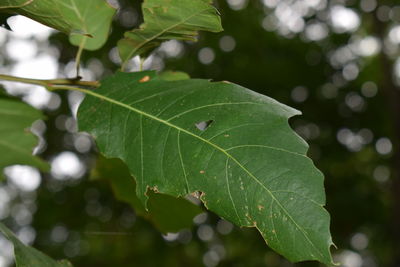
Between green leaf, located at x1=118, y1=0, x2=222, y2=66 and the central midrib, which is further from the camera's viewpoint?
green leaf, located at x1=118, y1=0, x2=222, y2=66

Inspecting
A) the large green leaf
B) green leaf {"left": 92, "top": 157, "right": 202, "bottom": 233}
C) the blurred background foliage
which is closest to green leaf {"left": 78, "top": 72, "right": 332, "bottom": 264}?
the large green leaf

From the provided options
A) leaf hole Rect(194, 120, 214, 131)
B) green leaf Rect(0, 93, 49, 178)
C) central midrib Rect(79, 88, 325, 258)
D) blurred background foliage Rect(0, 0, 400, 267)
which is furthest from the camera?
blurred background foliage Rect(0, 0, 400, 267)

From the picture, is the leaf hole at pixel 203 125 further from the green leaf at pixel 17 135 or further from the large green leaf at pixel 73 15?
the green leaf at pixel 17 135

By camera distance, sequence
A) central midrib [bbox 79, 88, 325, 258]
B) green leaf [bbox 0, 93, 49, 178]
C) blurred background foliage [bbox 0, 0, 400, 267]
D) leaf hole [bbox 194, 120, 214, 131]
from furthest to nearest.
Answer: blurred background foliage [bbox 0, 0, 400, 267], green leaf [bbox 0, 93, 49, 178], leaf hole [bbox 194, 120, 214, 131], central midrib [bbox 79, 88, 325, 258]

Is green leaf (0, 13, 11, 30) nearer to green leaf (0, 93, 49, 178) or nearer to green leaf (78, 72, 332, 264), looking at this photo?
green leaf (78, 72, 332, 264)

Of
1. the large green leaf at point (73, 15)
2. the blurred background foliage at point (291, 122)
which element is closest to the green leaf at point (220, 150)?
the large green leaf at point (73, 15)

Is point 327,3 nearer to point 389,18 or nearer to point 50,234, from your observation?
point 389,18

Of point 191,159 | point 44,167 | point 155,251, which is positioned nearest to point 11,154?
point 44,167
